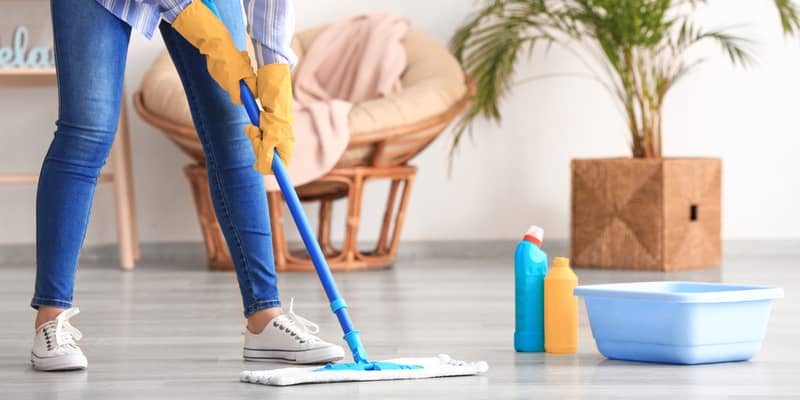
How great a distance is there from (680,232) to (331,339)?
155 centimetres

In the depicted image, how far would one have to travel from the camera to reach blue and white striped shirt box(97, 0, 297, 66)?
148cm

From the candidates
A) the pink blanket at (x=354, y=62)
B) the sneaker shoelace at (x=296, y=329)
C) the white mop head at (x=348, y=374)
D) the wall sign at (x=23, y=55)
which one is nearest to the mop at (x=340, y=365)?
the white mop head at (x=348, y=374)

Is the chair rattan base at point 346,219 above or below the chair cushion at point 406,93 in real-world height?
below

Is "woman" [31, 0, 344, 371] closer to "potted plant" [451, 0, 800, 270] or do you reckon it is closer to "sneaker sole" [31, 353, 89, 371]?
"sneaker sole" [31, 353, 89, 371]

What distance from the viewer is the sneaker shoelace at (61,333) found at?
150cm

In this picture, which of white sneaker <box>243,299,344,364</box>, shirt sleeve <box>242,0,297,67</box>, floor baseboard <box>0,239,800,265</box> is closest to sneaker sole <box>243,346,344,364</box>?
white sneaker <box>243,299,344,364</box>

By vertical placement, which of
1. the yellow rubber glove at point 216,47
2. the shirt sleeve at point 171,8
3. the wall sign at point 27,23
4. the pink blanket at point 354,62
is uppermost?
the wall sign at point 27,23

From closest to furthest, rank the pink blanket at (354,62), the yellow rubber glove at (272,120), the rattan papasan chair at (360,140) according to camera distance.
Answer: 1. the yellow rubber glove at (272,120)
2. the rattan papasan chair at (360,140)
3. the pink blanket at (354,62)

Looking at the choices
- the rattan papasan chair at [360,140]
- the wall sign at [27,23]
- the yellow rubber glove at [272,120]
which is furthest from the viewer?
the wall sign at [27,23]

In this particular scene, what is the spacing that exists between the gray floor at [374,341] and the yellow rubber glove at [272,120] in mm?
292

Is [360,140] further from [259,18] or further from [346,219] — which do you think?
[259,18]

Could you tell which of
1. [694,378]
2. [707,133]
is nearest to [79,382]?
[694,378]

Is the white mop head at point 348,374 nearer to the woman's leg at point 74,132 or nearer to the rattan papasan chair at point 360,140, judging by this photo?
the woman's leg at point 74,132

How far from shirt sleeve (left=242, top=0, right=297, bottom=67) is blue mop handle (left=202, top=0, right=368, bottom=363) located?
0.05m
